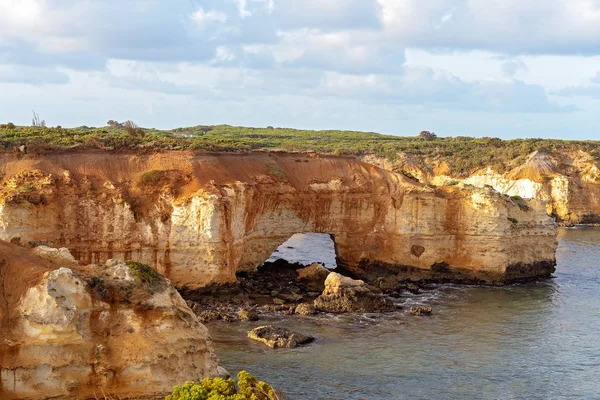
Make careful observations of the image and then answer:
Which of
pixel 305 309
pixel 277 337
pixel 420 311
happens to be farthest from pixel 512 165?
pixel 277 337

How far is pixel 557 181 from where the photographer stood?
8194 cm

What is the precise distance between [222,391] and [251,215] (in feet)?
77.0

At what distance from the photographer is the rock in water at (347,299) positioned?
3644 centimetres

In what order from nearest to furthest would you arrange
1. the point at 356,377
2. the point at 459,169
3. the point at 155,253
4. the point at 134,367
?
the point at 134,367, the point at 356,377, the point at 155,253, the point at 459,169

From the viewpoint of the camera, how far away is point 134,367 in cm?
1958

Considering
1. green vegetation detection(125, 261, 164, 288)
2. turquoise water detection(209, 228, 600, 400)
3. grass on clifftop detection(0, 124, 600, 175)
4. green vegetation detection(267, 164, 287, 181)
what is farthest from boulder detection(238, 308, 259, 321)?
green vegetation detection(125, 261, 164, 288)

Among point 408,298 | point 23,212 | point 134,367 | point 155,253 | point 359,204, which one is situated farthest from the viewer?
point 359,204

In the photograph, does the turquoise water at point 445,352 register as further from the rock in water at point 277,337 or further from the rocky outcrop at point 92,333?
the rocky outcrop at point 92,333

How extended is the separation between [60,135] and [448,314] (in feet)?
83.4

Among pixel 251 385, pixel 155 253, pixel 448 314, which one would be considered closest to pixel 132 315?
pixel 251 385

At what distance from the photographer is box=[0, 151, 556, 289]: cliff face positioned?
1432 inches

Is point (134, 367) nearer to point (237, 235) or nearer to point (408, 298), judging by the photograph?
point (237, 235)

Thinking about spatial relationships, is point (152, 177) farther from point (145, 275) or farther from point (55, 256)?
point (145, 275)

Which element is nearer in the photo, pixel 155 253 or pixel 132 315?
pixel 132 315
